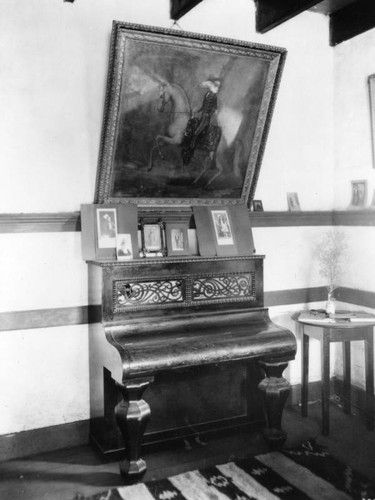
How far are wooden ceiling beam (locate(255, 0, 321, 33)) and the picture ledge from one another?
151 centimetres

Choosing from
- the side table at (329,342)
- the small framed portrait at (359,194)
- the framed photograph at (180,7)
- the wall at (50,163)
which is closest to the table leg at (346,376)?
the side table at (329,342)

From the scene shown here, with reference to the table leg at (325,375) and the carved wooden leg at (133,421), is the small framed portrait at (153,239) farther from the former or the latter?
the table leg at (325,375)

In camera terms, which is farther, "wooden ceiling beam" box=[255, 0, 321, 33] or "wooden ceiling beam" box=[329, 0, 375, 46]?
"wooden ceiling beam" box=[329, 0, 375, 46]

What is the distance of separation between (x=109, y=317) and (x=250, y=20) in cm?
270

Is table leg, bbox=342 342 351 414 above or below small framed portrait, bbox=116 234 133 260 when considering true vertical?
below

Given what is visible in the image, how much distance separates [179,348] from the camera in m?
3.17

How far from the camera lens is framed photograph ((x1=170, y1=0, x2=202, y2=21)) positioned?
350 cm

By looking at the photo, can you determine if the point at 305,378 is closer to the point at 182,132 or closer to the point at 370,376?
the point at 370,376

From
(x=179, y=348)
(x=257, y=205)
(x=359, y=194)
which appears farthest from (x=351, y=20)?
(x=179, y=348)

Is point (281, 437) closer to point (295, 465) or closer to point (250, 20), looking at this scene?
point (295, 465)

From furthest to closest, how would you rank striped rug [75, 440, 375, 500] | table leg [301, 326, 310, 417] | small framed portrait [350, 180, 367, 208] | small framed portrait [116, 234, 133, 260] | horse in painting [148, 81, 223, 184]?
small framed portrait [350, 180, 367, 208] < table leg [301, 326, 310, 417] < horse in painting [148, 81, 223, 184] < small framed portrait [116, 234, 133, 260] < striped rug [75, 440, 375, 500]

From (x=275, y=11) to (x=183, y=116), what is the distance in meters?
1.11

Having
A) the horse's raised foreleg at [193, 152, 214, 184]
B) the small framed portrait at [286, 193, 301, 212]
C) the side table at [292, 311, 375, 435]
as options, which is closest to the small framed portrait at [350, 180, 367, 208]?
the small framed portrait at [286, 193, 301, 212]

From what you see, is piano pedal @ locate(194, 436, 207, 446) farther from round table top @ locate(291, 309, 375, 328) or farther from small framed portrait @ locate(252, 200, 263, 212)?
small framed portrait @ locate(252, 200, 263, 212)
